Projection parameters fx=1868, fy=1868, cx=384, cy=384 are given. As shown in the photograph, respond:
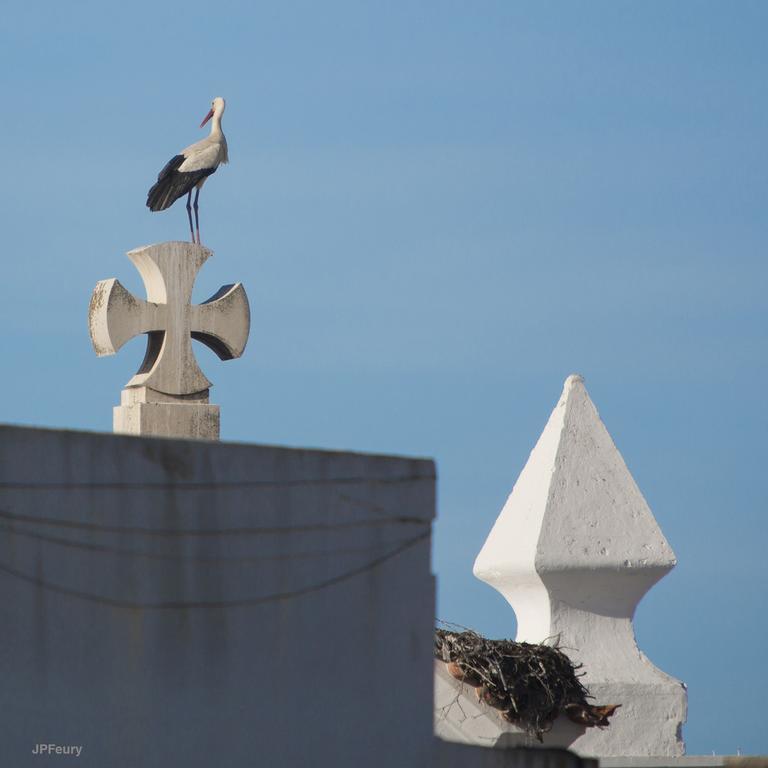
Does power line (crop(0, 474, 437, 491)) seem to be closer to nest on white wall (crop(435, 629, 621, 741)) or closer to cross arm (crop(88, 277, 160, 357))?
nest on white wall (crop(435, 629, 621, 741))

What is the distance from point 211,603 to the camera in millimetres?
7754

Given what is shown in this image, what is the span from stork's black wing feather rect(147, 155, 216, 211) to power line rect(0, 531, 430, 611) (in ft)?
14.5

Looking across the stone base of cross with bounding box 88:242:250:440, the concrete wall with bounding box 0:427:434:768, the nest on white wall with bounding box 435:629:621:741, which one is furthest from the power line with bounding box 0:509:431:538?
the stone base of cross with bounding box 88:242:250:440

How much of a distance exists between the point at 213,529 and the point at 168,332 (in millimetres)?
4177

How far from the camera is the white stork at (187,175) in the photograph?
1215cm

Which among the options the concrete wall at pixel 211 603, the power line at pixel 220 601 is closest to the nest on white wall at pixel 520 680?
the concrete wall at pixel 211 603

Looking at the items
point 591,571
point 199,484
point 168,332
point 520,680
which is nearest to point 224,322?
point 168,332

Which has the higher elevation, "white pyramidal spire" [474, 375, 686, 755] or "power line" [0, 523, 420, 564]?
"white pyramidal spire" [474, 375, 686, 755]

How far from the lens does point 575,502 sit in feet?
A: 35.1

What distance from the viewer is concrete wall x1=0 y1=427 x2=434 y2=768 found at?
7340 mm

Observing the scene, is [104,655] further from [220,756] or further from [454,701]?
[454,701]

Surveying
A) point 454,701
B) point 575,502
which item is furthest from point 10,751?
point 575,502
